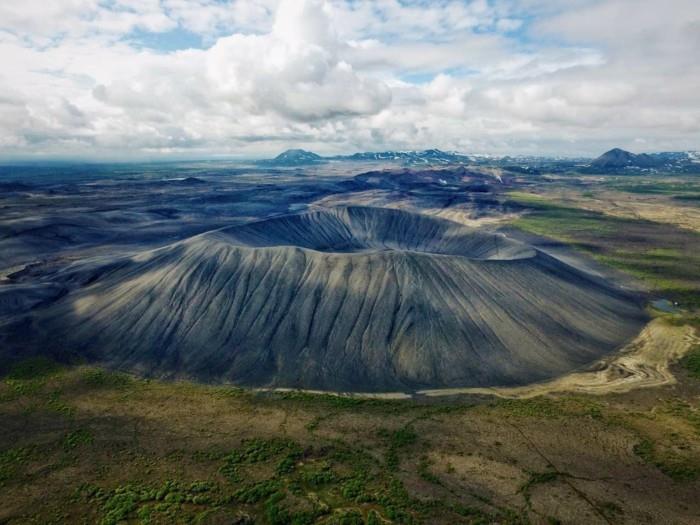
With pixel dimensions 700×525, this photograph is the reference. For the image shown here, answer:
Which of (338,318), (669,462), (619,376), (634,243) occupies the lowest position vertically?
(619,376)

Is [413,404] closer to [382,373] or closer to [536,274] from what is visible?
[382,373]

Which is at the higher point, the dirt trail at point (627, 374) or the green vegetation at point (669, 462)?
the green vegetation at point (669, 462)

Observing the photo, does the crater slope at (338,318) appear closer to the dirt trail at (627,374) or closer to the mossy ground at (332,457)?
the dirt trail at (627,374)

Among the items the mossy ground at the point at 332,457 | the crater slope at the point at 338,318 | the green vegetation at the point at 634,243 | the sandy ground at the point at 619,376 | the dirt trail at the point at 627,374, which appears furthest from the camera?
the green vegetation at the point at 634,243

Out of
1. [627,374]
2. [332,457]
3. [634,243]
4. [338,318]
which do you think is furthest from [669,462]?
[634,243]

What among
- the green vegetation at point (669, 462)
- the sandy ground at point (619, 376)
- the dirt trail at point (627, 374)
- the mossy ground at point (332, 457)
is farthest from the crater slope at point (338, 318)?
the green vegetation at point (669, 462)

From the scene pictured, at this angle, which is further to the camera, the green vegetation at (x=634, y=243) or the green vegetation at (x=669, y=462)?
the green vegetation at (x=634, y=243)

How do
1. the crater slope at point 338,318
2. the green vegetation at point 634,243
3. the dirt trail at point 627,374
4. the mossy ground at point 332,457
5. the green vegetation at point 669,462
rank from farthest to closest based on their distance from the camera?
the green vegetation at point 634,243
the crater slope at point 338,318
the dirt trail at point 627,374
the green vegetation at point 669,462
the mossy ground at point 332,457

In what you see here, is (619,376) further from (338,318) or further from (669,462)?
(338,318)
